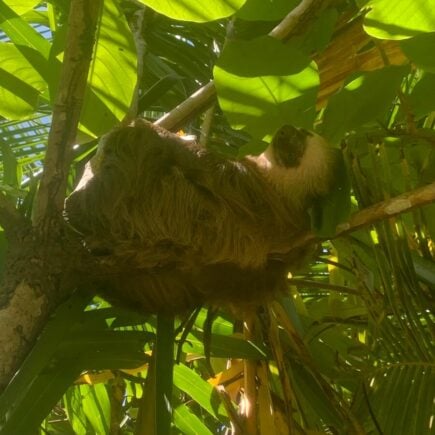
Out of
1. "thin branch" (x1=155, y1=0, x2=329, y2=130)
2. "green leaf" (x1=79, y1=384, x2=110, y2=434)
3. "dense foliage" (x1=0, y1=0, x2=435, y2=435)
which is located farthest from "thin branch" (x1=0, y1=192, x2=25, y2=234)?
"green leaf" (x1=79, y1=384, x2=110, y2=434)

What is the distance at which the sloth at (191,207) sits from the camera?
595mm

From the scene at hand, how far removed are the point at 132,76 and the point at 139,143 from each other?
12 cm

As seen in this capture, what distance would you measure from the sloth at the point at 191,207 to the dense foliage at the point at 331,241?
0.04 metres

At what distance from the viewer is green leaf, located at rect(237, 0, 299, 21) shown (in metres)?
0.67

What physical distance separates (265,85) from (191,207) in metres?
0.12

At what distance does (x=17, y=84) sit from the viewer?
29.3 inches

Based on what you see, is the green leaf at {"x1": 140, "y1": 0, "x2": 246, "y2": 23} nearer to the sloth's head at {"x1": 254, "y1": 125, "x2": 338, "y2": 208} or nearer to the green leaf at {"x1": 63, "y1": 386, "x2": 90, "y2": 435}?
the sloth's head at {"x1": 254, "y1": 125, "x2": 338, "y2": 208}

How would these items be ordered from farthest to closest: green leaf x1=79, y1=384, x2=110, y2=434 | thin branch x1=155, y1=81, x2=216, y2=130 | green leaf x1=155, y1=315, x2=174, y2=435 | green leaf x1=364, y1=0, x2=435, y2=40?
green leaf x1=79, y1=384, x2=110, y2=434 < thin branch x1=155, y1=81, x2=216, y2=130 < green leaf x1=155, y1=315, x2=174, y2=435 < green leaf x1=364, y1=0, x2=435, y2=40

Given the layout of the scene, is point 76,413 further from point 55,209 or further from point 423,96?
point 423,96

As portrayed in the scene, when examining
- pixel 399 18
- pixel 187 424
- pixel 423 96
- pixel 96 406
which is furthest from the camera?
pixel 96 406

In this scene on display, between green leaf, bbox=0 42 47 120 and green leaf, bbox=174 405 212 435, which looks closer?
green leaf, bbox=0 42 47 120

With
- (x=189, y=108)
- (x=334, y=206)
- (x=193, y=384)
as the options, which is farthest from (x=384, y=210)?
(x=193, y=384)

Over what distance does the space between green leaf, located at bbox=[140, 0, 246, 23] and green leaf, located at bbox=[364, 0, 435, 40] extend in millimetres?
107

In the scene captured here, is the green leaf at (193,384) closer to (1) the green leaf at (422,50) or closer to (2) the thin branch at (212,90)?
(2) the thin branch at (212,90)
